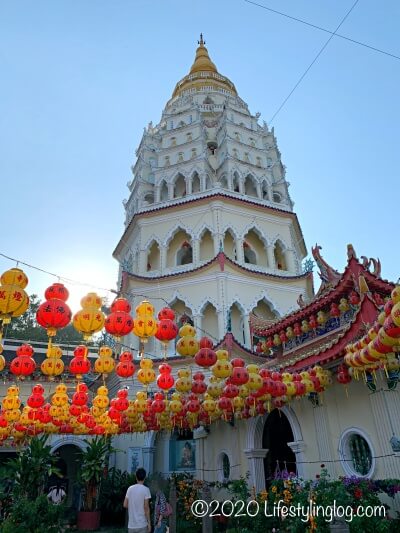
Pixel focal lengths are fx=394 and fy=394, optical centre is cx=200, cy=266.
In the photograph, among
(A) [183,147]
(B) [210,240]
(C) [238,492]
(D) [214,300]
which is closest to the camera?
(C) [238,492]

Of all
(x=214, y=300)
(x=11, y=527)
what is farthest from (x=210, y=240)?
(x=11, y=527)

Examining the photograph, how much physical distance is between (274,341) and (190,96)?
64.5 feet

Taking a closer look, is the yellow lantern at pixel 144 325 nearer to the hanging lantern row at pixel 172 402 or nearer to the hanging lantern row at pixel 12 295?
the hanging lantern row at pixel 172 402

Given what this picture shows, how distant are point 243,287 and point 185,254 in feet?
14.9

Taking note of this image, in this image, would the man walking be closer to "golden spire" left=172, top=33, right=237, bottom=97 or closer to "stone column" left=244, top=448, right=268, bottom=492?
"stone column" left=244, top=448, right=268, bottom=492

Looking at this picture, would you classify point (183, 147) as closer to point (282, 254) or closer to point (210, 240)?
point (210, 240)

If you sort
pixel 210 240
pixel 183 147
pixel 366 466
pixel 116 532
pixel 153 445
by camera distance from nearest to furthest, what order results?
pixel 366 466, pixel 116 532, pixel 153 445, pixel 210 240, pixel 183 147

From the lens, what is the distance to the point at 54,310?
291 inches

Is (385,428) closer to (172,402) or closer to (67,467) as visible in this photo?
(172,402)

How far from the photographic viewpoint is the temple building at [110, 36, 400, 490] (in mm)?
8914

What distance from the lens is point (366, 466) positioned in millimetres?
8391

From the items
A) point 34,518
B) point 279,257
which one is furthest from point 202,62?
point 34,518

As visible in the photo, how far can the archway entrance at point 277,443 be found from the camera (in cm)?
1245

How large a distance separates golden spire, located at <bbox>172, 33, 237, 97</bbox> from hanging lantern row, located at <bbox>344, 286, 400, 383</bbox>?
2467 centimetres
